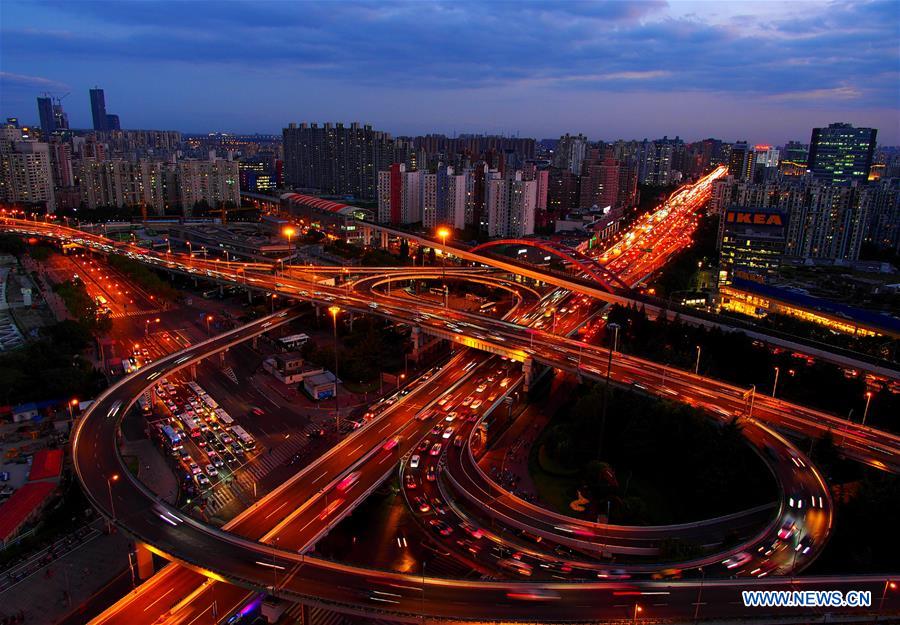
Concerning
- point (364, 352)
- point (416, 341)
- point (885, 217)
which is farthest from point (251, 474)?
point (885, 217)

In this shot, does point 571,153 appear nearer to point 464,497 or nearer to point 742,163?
point 742,163

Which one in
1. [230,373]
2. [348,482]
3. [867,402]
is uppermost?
[867,402]

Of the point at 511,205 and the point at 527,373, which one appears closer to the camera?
the point at 527,373

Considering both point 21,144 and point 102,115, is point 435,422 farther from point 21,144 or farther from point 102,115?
point 102,115

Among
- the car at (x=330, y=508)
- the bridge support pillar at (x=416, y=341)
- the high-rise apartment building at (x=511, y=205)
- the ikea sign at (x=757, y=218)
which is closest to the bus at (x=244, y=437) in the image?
the car at (x=330, y=508)

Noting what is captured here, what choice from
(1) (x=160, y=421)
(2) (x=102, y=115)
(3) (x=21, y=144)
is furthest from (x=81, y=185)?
(2) (x=102, y=115)

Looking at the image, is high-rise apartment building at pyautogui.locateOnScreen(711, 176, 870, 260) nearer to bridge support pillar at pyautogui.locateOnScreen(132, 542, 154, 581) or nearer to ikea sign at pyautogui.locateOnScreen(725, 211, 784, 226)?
ikea sign at pyautogui.locateOnScreen(725, 211, 784, 226)

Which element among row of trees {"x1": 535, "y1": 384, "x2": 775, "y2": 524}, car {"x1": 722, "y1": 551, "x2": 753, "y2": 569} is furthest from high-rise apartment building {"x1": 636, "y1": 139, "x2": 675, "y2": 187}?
car {"x1": 722, "y1": 551, "x2": 753, "y2": 569}
